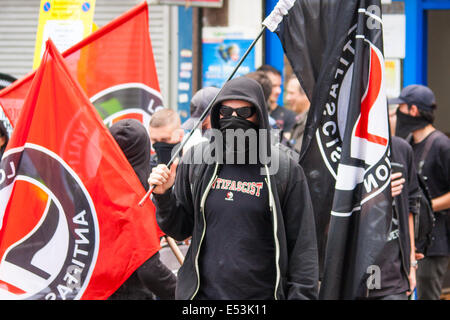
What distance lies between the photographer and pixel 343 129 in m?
4.50

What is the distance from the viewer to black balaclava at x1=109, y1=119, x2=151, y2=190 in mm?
5160

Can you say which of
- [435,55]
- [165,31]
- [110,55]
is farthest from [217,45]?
[110,55]

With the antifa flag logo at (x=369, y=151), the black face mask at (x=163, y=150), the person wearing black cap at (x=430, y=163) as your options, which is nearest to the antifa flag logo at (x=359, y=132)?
the antifa flag logo at (x=369, y=151)

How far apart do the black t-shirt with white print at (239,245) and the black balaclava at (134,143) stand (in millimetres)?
1250

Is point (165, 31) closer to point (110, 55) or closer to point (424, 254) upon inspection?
point (110, 55)

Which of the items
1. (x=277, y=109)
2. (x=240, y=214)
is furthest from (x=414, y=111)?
(x=240, y=214)

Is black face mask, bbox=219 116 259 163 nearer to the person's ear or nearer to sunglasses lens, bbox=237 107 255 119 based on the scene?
sunglasses lens, bbox=237 107 255 119

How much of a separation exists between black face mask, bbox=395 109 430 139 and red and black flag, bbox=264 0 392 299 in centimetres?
235

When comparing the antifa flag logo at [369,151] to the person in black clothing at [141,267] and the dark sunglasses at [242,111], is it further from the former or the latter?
the person in black clothing at [141,267]

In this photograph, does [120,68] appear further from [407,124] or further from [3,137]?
[407,124]

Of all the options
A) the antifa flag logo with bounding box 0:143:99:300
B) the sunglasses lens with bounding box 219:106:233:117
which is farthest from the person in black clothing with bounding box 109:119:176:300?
the sunglasses lens with bounding box 219:106:233:117

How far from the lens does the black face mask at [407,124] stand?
6.68 metres

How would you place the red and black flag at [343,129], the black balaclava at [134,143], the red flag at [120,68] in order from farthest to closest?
the red flag at [120,68]
the black balaclava at [134,143]
the red and black flag at [343,129]

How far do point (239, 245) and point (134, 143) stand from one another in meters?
1.46
